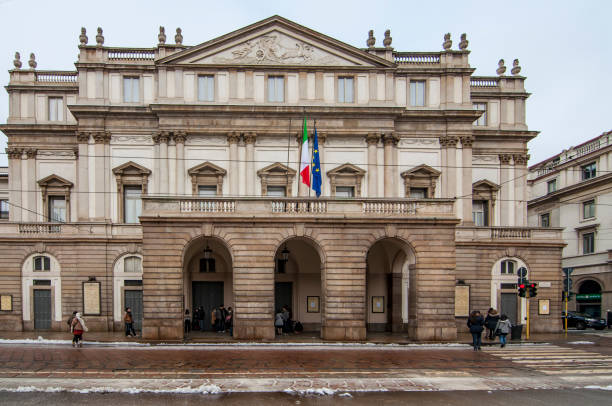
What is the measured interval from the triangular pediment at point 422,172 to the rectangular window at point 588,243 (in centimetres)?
1849

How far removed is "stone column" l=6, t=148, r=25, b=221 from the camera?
3434 centimetres

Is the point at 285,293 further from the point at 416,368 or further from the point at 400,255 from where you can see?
the point at 416,368

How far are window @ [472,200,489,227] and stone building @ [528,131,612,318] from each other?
39.8 feet

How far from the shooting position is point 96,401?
43.2ft

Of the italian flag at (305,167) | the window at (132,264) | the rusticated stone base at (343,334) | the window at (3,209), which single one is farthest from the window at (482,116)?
the window at (3,209)

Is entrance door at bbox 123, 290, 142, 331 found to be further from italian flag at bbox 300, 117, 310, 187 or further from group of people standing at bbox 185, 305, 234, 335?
italian flag at bbox 300, 117, 310, 187

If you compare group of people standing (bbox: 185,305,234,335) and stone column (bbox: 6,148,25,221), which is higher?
stone column (bbox: 6,148,25,221)

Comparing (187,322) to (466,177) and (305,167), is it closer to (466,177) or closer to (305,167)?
(305,167)

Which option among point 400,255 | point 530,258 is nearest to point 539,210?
point 530,258

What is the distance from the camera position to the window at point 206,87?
33156 mm

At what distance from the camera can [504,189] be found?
36094 millimetres

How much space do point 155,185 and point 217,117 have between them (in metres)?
5.65

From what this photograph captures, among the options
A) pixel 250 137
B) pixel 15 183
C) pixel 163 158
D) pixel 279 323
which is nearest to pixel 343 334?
pixel 279 323

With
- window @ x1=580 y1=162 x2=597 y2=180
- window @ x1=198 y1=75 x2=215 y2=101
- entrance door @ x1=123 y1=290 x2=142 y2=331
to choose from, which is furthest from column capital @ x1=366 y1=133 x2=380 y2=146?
window @ x1=580 y1=162 x2=597 y2=180
